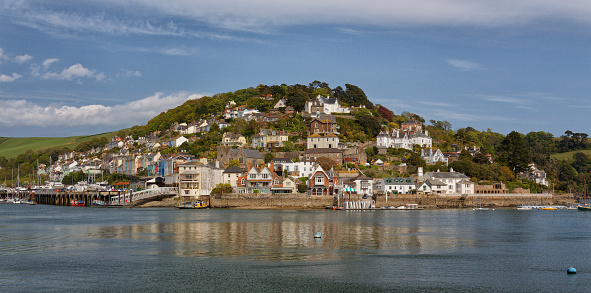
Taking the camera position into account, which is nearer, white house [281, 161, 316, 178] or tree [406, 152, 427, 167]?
white house [281, 161, 316, 178]

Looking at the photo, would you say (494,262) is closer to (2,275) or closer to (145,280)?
(145,280)

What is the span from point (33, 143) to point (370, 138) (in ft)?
404

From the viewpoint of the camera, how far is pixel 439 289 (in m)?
24.7

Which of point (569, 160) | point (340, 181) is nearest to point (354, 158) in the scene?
point (340, 181)

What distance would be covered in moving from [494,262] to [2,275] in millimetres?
25881

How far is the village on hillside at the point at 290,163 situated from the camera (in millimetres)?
82250

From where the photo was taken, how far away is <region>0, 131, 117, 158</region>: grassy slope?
169 metres

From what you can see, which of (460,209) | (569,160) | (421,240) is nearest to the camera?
(421,240)

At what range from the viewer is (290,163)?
293ft

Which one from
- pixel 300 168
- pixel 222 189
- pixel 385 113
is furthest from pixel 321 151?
pixel 385 113

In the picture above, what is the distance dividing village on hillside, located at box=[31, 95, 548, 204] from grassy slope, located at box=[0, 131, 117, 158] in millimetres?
43365

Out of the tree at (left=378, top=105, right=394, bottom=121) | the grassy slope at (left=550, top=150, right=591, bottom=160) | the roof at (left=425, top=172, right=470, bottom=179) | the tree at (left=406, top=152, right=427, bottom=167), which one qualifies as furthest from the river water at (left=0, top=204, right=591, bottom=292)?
the grassy slope at (left=550, top=150, right=591, bottom=160)

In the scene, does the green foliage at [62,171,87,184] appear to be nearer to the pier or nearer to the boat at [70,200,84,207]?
the pier

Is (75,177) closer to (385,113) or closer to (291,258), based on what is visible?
(385,113)
